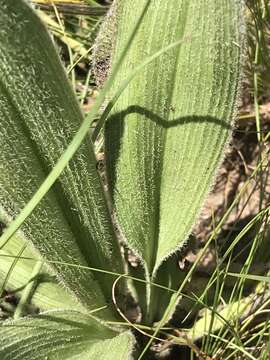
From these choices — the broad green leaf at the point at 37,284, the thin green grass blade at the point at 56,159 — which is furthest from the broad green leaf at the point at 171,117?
the broad green leaf at the point at 37,284

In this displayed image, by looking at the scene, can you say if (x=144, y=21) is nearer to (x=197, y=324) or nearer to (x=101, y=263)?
(x=101, y=263)

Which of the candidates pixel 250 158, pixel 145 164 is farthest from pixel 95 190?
pixel 250 158

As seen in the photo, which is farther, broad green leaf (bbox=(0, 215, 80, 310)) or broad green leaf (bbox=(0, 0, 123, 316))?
broad green leaf (bbox=(0, 215, 80, 310))

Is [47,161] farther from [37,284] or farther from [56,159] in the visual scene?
[37,284]

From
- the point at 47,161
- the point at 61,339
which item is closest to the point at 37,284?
the point at 61,339

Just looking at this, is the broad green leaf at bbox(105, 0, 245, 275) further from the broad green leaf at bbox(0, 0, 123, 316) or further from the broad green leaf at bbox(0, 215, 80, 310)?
the broad green leaf at bbox(0, 215, 80, 310)

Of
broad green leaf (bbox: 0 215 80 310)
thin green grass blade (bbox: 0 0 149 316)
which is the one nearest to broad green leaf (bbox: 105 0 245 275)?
thin green grass blade (bbox: 0 0 149 316)
